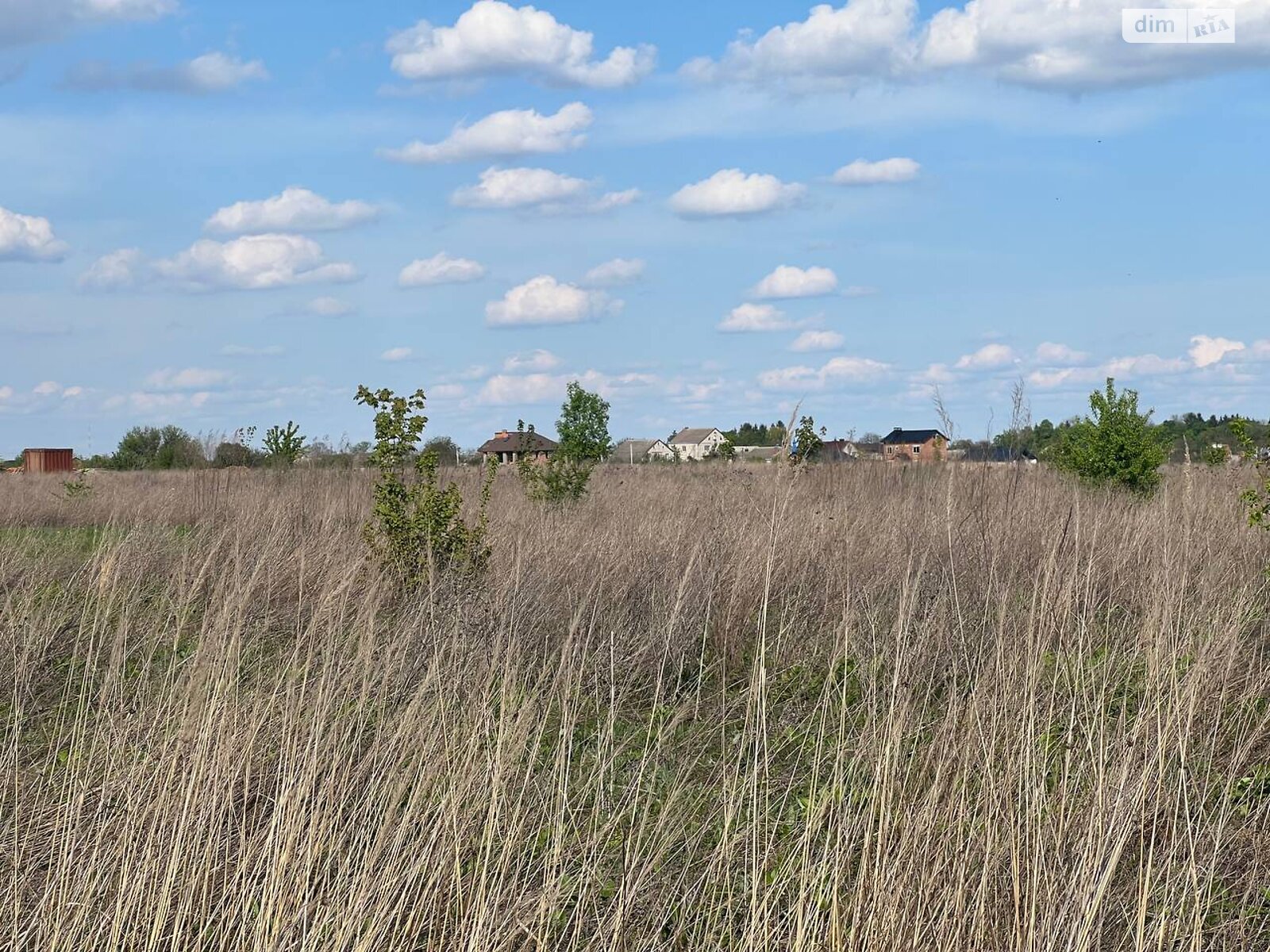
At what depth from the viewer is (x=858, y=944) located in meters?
2.93

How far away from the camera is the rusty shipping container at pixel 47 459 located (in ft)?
130

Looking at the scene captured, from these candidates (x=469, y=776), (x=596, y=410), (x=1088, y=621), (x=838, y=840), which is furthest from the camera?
(x=596, y=410)

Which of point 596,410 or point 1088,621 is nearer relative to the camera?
point 1088,621

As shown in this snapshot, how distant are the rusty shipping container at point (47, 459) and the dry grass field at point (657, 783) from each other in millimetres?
35699

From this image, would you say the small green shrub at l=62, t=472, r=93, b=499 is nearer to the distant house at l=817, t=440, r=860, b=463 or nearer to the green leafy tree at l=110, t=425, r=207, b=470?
the green leafy tree at l=110, t=425, r=207, b=470

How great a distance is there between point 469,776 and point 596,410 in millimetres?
36135

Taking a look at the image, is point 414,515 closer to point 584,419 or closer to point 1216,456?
point 1216,456

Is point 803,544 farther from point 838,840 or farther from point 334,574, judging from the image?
point 838,840

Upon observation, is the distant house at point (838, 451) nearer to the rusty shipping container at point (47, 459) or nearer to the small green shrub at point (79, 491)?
the small green shrub at point (79, 491)

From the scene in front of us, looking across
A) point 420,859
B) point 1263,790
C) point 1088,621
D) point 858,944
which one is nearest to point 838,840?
point 858,944

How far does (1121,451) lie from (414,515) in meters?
10.2

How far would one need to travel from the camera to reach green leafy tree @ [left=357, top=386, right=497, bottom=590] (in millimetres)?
7926

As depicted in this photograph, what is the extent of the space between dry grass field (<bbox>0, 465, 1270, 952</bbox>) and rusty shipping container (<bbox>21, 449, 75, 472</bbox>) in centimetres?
3570

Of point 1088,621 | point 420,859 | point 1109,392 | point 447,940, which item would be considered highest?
point 1109,392
